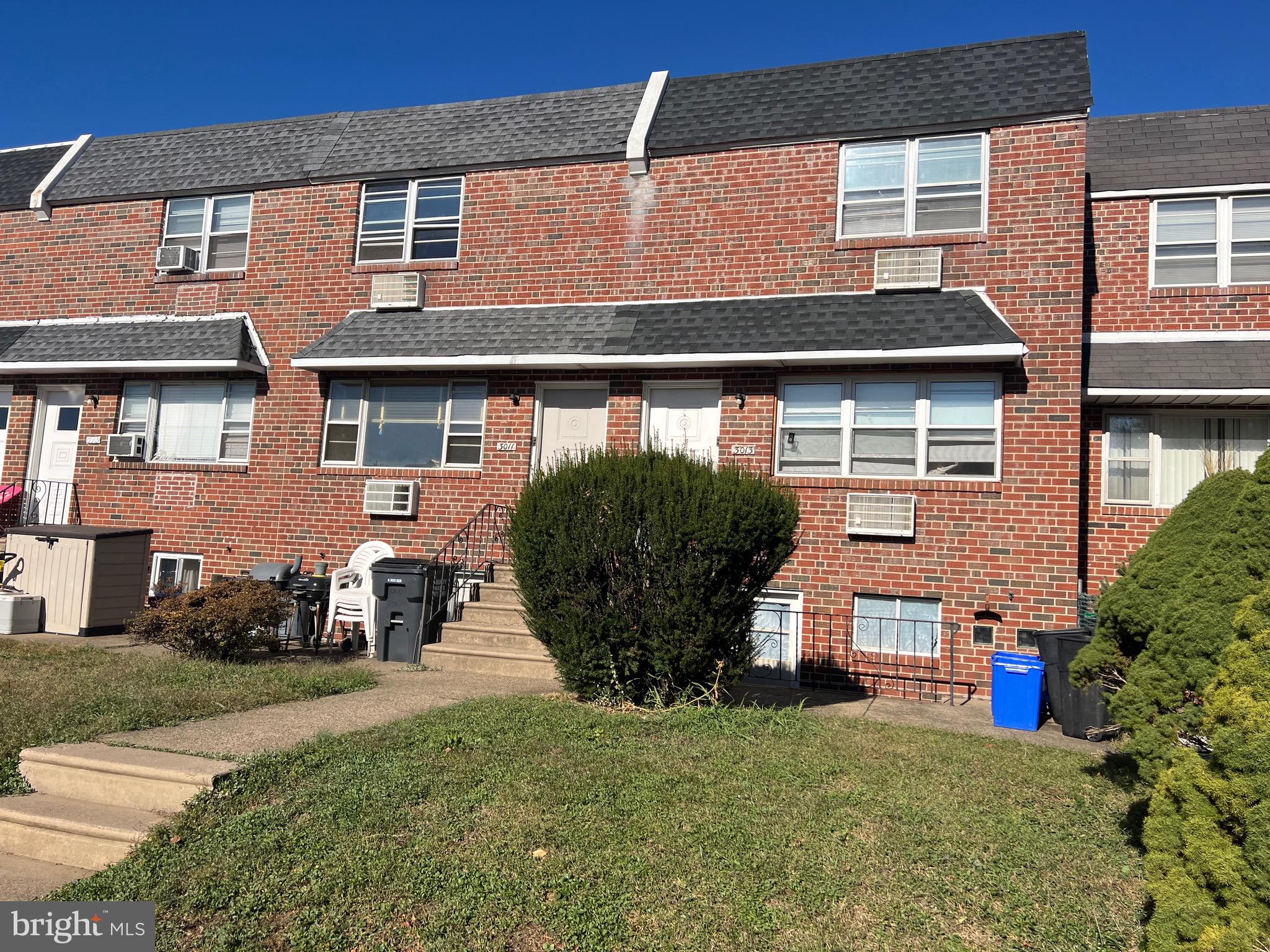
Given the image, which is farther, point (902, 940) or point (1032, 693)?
point (1032, 693)

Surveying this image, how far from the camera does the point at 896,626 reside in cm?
1113

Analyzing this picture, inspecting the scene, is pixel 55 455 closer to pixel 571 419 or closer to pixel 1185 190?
pixel 571 419

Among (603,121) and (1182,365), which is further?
(603,121)

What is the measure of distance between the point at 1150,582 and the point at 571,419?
8489 millimetres

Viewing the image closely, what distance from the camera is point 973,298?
11.3 m

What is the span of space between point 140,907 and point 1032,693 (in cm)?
756

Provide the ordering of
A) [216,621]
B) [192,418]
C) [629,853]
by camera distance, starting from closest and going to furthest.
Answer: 1. [629,853]
2. [216,621]
3. [192,418]

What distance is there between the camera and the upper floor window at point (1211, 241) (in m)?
11.7

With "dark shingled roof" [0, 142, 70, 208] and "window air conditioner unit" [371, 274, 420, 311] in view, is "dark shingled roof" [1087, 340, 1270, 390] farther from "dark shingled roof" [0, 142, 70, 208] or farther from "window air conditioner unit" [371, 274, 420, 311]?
"dark shingled roof" [0, 142, 70, 208]

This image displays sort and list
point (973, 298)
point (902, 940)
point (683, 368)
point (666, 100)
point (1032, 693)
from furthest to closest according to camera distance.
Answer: point (666, 100) < point (683, 368) < point (973, 298) < point (1032, 693) < point (902, 940)

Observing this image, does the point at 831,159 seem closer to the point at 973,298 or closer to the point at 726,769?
the point at 973,298

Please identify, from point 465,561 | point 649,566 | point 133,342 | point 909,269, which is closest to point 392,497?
point 465,561

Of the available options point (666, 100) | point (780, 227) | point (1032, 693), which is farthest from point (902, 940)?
point (666, 100)

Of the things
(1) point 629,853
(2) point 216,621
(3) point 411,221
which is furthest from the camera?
(3) point 411,221
